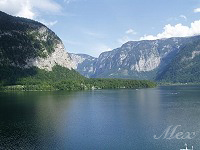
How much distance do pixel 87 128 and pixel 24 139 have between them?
2183cm

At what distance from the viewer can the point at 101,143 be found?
240 feet

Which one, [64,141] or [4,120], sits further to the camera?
[4,120]

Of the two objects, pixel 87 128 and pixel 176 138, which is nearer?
pixel 176 138

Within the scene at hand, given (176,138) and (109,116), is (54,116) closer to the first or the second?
(109,116)

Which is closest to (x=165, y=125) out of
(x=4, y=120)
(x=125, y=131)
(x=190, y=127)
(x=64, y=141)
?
(x=190, y=127)

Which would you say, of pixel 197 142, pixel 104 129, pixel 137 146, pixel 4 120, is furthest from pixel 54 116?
pixel 197 142

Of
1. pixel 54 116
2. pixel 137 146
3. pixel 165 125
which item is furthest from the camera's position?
pixel 54 116

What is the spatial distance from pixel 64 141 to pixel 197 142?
34166 mm

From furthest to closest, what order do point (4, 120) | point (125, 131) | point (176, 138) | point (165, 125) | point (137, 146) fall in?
point (4, 120) → point (165, 125) → point (125, 131) → point (176, 138) → point (137, 146)

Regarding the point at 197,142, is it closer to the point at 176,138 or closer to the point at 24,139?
the point at 176,138

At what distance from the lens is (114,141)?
7456 centimetres

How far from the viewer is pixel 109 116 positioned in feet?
375

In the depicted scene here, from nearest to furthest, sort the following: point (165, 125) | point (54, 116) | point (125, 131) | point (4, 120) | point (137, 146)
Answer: point (137, 146) < point (125, 131) < point (165, 125) < point (4, 120) < point (54, 116)

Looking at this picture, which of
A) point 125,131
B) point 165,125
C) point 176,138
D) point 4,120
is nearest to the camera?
point 176,138
